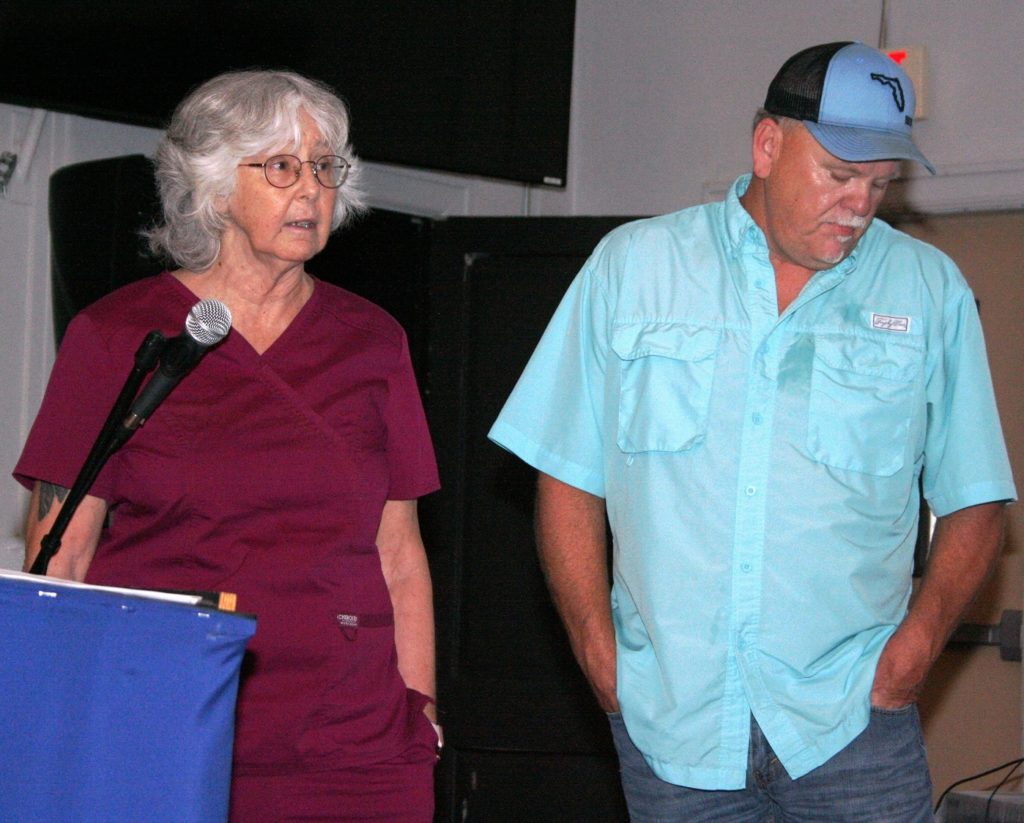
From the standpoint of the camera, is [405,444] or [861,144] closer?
[861,144]

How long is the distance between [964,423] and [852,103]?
505mm

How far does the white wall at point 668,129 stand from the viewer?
3.55 meters

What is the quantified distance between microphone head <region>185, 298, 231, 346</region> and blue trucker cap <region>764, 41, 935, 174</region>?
2.93 feet

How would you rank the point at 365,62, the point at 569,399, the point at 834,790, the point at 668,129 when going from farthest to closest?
the point at 668,129 → the point at 365,62 → the point at 569,399 → the point at 834,790

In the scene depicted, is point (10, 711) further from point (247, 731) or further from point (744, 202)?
point (744, 202)

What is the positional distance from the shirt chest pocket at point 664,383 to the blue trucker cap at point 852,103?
333 mm

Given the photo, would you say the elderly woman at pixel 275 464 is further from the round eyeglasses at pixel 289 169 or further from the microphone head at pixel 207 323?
the microphone head at pixel 207 323

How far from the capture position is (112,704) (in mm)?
1363

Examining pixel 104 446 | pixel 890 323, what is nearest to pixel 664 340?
pixel 890 323

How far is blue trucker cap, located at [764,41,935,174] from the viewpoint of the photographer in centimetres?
203

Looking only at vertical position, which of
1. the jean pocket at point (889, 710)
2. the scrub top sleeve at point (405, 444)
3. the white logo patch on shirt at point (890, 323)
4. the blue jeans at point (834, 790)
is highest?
the white logo patch on shirt at point (890, 323)

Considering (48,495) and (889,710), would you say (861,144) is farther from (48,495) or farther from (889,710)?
(48,495)

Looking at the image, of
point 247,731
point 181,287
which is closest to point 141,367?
point 181,287

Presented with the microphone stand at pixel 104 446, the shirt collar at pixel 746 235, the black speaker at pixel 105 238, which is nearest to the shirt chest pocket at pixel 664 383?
the shirt collar at pixel 746 235
